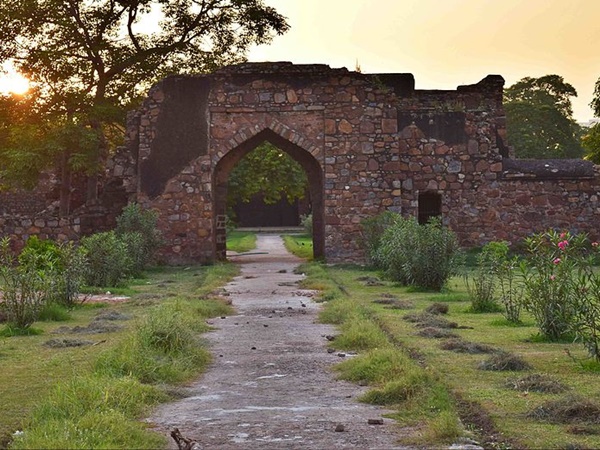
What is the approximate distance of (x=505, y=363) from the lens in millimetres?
7125

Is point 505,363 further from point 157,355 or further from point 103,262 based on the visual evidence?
point 103,262

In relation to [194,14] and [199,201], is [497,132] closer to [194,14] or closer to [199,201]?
[199,201]

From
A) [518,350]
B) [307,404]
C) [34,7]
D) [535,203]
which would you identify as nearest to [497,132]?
[535,203]

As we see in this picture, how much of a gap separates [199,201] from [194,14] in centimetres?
863

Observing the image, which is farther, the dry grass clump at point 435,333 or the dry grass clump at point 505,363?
the dry grass clump at point 435,333

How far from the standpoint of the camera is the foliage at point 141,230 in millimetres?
19031

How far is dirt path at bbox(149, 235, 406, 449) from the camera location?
5.20 m

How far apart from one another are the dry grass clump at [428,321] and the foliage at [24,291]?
3901mm

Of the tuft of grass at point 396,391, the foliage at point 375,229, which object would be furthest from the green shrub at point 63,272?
the foliage at point 375,229

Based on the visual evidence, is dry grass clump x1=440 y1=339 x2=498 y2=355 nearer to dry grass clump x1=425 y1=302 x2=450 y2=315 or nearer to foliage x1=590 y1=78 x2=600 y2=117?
dry grass clump x1=425 y1=302 x2=450 y2=315

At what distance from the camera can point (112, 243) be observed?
618 inches

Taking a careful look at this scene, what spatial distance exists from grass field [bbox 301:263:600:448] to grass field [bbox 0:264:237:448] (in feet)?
4.46

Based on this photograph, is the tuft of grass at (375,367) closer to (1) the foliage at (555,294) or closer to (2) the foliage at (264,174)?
(1) the foliage at (555,294)

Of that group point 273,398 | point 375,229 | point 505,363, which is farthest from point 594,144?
point 273,398
